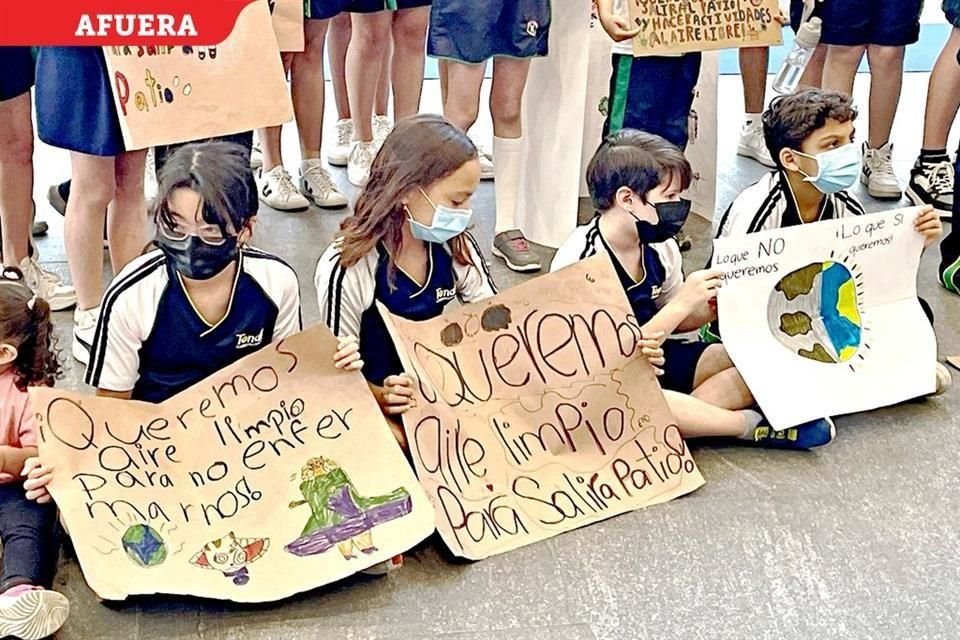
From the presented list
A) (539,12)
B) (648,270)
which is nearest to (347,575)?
(648,270)

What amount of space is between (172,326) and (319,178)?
149 centimetres

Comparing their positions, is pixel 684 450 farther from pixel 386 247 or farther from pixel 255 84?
pixel 255 84

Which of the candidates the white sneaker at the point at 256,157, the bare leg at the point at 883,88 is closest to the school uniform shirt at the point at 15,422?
the white sneaker at the point at 256,157

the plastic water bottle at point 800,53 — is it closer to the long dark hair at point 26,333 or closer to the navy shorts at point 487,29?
the navy shorts at point 487,29

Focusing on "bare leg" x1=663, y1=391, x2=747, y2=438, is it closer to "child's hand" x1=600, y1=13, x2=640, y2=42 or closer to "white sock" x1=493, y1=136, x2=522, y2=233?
"child's hand" x1=600, y1=13, x2=640, y2=42

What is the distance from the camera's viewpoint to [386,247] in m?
1.95

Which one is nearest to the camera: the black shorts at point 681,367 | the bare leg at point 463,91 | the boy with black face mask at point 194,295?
the boy with black face mask at point 194,295

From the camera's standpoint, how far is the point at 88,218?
229cm

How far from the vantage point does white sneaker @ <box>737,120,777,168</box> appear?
3.68 m

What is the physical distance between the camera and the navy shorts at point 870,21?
3092mm

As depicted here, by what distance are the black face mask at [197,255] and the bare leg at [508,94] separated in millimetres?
1200

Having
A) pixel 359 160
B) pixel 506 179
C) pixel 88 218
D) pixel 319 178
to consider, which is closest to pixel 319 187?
pixel 319 178

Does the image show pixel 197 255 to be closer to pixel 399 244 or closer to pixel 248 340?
pixel 248 340

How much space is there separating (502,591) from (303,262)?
4.50ft
